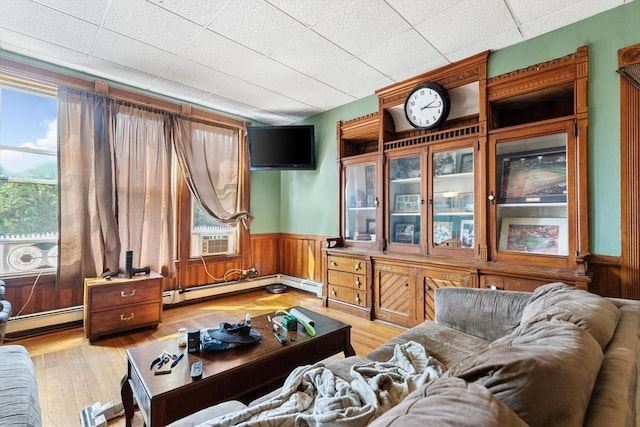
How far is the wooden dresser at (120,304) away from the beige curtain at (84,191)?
0.25m

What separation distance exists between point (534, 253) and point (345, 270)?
193cm

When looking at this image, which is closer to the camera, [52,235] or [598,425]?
[598,425]

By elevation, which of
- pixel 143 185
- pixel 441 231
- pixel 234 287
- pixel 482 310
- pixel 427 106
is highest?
pixel 427 106

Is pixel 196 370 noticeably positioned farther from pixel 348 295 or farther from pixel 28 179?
pixel 28 179

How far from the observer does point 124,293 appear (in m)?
3.04

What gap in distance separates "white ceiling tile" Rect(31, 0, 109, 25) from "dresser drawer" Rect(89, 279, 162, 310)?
2.36 meters

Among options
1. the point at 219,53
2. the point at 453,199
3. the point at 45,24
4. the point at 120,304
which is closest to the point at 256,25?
the point at 219,53

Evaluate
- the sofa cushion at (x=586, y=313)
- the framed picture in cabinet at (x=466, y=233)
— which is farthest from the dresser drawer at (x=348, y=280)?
the sofa cushion at (x=586, y=313)

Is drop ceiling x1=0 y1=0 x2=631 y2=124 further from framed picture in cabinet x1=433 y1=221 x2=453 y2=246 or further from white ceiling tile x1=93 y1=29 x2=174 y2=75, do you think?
framed picture in cabinet x1=433 y1=221 x2=453 y2=246

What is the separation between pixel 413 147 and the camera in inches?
130

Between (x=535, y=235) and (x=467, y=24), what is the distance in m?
1.88

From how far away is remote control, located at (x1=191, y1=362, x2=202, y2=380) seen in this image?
55.5 inches

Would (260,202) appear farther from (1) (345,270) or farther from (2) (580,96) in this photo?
(2) (580,96)

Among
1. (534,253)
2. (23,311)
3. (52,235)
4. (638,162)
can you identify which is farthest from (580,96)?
(23,311)
